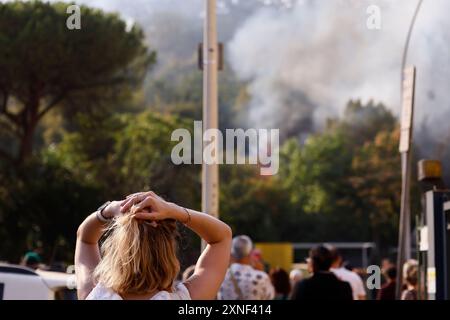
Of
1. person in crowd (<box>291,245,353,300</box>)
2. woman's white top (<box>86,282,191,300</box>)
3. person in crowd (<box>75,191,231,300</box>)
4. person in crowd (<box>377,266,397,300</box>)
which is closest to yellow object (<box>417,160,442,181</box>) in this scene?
person in crowd (<box>291,245,353,300</box>)

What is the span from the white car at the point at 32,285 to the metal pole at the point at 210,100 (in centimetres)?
295

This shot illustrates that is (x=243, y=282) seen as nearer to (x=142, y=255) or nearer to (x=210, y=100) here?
(x=210, y=100)

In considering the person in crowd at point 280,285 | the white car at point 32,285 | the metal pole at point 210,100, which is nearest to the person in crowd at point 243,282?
the white car at point 32,285

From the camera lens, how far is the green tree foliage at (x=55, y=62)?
32562mm

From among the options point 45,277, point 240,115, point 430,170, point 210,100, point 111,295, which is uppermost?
point 240,115

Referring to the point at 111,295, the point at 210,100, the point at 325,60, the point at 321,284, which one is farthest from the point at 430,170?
the point at 325,60

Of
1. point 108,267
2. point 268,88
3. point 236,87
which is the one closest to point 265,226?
point 268,88

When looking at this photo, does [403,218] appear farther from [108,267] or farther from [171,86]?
[171,86]

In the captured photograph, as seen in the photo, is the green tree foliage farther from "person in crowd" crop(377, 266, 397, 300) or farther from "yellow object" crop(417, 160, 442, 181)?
"yellow object" crop(417, 160, 442, 181)

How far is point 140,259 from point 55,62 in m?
32.1

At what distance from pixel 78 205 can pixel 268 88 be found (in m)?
37.6

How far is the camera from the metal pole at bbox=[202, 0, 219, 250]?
39.2 ft

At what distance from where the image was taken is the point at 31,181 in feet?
114

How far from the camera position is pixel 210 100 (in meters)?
12.3
